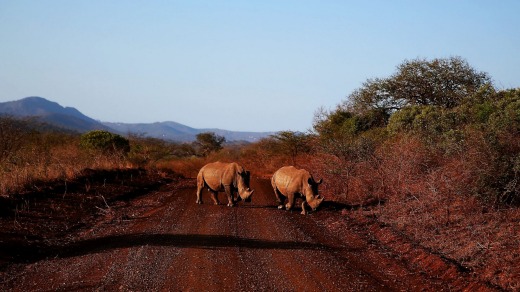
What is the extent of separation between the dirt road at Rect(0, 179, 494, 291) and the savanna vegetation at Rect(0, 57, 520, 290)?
159cm

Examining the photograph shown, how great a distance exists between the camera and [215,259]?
10.2m

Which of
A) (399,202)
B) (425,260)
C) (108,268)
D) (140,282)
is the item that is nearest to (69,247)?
(108,268)

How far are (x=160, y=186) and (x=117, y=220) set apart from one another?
32.1 feet

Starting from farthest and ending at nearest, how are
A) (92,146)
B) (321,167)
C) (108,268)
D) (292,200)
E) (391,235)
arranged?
(92,146)
(321,167)
(292,200)
(391,235)
(108,268)

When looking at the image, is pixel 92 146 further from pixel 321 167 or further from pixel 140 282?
pixel 140 282

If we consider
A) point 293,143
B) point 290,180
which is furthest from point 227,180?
point 293,143

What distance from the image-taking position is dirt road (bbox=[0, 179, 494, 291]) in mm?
8734

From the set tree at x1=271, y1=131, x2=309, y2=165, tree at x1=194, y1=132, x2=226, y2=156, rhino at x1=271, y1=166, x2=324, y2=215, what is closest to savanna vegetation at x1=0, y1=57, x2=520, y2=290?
tree at x1=271, y1=131, x2=309, y2=165

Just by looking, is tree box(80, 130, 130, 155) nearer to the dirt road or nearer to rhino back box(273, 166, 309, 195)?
rhino back box(273, 166, 309, 195)

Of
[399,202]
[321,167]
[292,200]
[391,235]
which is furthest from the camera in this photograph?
[321,167]

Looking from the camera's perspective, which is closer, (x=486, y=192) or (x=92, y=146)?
(x=486, y=192)

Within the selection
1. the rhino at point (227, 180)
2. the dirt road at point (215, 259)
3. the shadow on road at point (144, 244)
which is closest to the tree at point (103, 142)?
the rhino at point (227, 180)

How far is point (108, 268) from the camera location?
953 centimetres

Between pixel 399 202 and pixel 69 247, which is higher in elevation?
pixel 399 202
